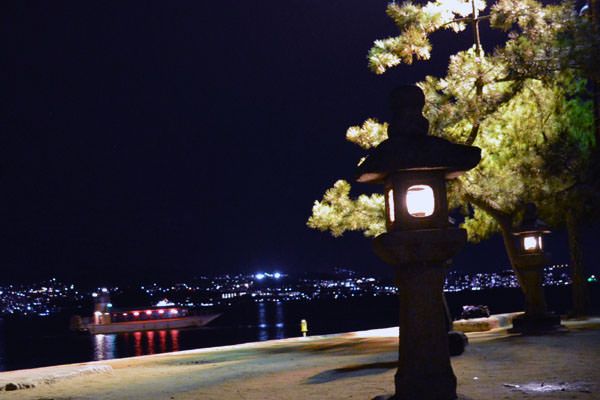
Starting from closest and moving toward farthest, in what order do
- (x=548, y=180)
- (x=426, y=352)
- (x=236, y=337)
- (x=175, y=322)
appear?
(x=426, y=352) < (x=548, y=180) < (x=236, y=337) < (x=175, y=322)

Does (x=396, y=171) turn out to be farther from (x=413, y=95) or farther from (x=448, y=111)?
(x=448, y=111)

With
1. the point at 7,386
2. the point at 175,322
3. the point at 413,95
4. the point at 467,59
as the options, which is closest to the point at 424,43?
the point at 467,59

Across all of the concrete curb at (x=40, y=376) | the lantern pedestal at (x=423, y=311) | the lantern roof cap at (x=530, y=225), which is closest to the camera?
the lantern pedestal at (x=423, y=311)

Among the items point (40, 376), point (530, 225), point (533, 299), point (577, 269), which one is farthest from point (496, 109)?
point (40, 376)

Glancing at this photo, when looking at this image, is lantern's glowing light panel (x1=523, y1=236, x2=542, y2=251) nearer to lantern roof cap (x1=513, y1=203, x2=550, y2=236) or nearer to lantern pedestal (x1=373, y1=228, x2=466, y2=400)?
lantern roof cap (x1=513, y1=203, x2=550, y2=236)

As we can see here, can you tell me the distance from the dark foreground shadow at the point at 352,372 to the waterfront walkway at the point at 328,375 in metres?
0.02

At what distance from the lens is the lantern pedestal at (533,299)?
44.6ft

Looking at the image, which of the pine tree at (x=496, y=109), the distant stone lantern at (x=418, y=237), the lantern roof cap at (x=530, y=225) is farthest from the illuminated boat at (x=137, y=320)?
the distant stone lantern at (x=418, y=237)

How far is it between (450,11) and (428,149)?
858 cm

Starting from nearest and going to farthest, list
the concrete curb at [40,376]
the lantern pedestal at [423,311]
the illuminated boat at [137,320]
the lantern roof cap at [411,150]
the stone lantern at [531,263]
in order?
the lantern pedestal at [423,311]
the lantern roof cap at [411,150]
the concrete curb at [40,376]
the stone lantern at [531,263]
the illuminated boat at [137,320]

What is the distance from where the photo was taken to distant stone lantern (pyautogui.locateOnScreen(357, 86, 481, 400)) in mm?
6480

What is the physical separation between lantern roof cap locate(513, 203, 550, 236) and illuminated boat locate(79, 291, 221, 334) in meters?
97.1

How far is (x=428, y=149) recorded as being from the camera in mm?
6660

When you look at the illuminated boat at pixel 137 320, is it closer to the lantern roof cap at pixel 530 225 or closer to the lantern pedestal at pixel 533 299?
the lantern pedestal at pixel 533 299
